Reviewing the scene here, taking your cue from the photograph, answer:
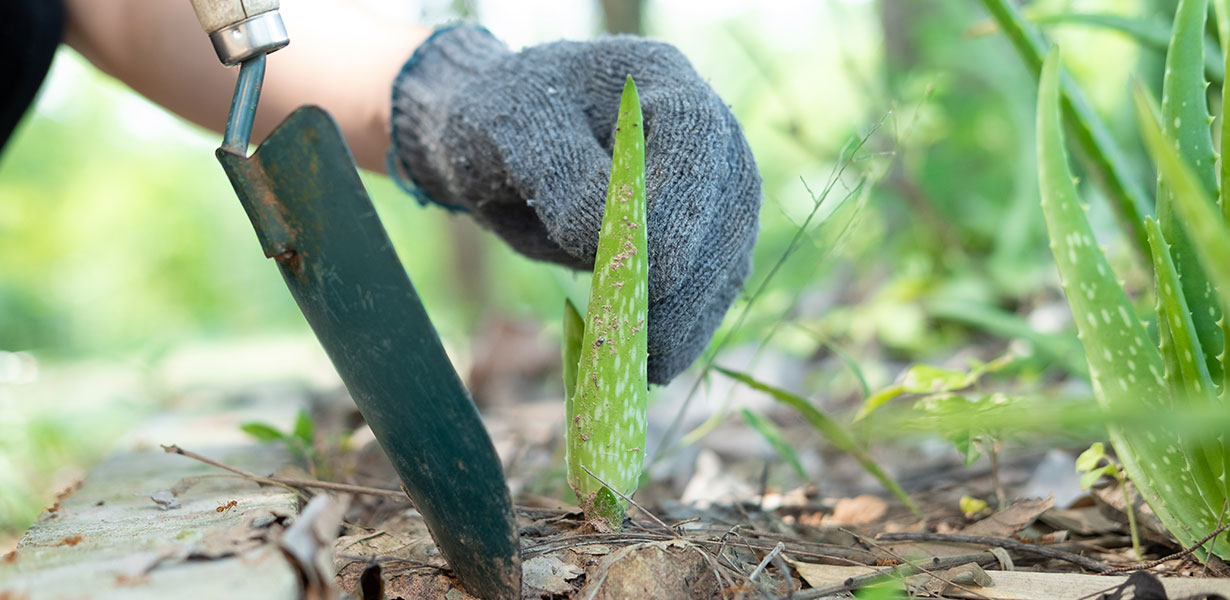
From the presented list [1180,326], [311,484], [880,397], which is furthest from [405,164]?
[1180,326]

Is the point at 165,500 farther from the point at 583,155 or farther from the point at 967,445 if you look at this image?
the point at 967,445

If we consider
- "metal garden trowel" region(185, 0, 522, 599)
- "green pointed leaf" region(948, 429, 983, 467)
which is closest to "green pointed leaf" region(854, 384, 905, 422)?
"green pointed leaf" region(948, 429, 983, 467)

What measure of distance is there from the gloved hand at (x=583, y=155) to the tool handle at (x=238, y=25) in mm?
280

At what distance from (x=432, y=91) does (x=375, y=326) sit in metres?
0.49

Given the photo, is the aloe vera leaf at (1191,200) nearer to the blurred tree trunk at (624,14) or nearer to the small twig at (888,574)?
the small twig at (888,574)

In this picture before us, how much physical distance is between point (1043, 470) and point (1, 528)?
204 centimetres

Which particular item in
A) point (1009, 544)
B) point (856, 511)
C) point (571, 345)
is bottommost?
point (856, 511)

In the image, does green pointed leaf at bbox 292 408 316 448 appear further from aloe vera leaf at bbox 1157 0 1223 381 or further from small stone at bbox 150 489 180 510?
aloe vera leaf at bbox 1157 0 1223 381

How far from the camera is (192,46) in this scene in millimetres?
1206

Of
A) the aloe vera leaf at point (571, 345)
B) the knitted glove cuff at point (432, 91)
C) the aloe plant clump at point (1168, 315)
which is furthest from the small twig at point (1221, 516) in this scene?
Result: the knitted glove cuff at point (432, 91)

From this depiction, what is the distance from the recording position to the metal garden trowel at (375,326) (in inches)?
26.6

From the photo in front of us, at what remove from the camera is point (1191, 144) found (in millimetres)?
844

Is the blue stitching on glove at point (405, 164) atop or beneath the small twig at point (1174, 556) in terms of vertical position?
atop

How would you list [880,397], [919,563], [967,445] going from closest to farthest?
[919,563] < [967,445] < [880,397]
